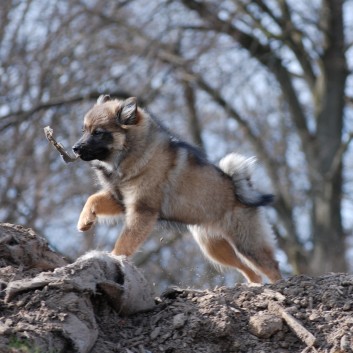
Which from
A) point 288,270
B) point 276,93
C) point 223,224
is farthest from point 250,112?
point 223,224

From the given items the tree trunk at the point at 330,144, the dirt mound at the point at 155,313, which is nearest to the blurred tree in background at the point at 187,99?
the tree trunk at the point at 330,144

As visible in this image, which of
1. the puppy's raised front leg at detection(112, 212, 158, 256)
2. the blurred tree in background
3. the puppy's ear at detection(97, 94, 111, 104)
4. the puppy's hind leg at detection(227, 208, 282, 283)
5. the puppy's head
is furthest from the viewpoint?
the blurred tree in background

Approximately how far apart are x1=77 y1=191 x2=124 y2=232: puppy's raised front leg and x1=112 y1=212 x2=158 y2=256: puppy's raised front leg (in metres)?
0.28

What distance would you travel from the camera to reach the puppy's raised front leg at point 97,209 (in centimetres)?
978

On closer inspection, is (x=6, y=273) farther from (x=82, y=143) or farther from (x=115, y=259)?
(x=82, y=143)

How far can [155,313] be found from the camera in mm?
7680

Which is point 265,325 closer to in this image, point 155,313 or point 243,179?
point 155,313

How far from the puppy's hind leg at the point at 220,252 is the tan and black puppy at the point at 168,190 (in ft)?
0.04

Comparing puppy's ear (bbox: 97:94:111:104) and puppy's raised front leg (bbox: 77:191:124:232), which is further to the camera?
puppy's ear (bbox: 97:94:111:104)

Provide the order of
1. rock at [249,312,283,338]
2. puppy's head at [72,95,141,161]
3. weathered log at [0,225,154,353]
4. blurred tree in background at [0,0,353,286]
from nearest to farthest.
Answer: weathered log at [0,225,154,353]
rock at [249,312,283,338]
puppy's head at [72,95,141,161]
blurred tree in background at [0,0,353,286]

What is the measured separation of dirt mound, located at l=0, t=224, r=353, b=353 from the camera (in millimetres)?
6703

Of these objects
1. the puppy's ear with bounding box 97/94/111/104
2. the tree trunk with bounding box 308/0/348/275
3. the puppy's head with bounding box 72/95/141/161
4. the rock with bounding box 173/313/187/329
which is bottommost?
the tree trunk with bounding box 308/0/348/275

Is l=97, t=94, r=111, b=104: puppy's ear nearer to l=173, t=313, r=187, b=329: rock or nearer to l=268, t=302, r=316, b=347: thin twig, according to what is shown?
l=173, t=313, r=187, b=329: rock

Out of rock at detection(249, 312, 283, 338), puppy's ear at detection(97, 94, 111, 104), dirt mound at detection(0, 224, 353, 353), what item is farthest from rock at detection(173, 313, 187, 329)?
puppy's ear at detection(97, 94, 111, 104)
